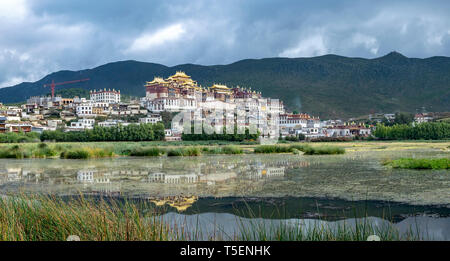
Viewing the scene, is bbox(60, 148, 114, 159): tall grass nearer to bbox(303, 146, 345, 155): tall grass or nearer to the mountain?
bbox(303, 146, 345, 155): tall grass

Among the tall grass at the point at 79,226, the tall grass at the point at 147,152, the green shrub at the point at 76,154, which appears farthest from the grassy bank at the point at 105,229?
the tall grass at the point at 147,152

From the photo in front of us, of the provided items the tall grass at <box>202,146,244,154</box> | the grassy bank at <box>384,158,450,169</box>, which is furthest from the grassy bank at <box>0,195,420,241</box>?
the tall grass at <box>202,146,244,154</box>

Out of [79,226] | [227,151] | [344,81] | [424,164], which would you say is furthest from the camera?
[344,81]

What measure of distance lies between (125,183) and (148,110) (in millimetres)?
73979

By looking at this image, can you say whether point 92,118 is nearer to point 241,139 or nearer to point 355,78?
point 241,139

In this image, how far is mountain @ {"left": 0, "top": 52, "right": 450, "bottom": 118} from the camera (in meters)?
121

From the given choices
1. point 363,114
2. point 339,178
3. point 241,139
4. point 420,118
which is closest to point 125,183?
point 339,178

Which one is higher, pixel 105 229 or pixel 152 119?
pixel 152 119

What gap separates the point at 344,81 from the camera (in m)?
154

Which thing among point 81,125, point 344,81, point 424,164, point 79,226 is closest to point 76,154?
point 424,164

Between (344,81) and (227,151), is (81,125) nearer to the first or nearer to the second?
(227,151)

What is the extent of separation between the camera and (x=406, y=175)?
12.0 meters

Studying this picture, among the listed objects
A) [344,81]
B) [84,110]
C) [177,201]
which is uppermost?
[344,81]

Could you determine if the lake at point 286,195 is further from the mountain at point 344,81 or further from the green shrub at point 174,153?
the mountain at point 344,81
